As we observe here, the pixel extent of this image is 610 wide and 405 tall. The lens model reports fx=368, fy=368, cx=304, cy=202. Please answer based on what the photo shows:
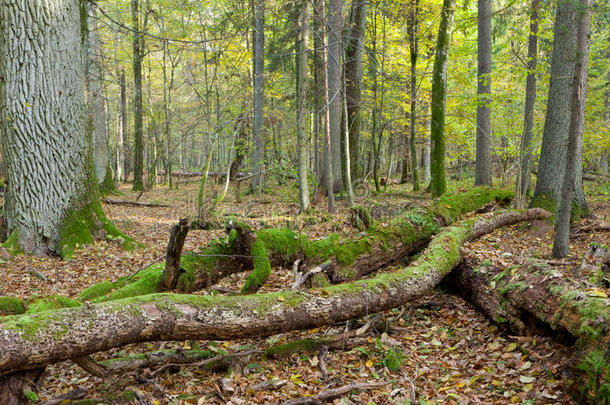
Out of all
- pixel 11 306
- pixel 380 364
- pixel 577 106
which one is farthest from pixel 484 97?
pixel 11 306

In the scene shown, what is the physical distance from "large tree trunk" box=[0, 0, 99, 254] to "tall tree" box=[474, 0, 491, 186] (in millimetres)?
10672

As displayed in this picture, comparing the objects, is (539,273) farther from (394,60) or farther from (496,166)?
(496,166)

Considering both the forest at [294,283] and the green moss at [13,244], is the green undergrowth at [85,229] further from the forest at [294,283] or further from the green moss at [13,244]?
the green moss at [13,244]

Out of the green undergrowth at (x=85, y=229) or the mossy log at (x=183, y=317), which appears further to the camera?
the green undergrowth at (x=85, y=229)

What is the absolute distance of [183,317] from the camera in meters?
3.34

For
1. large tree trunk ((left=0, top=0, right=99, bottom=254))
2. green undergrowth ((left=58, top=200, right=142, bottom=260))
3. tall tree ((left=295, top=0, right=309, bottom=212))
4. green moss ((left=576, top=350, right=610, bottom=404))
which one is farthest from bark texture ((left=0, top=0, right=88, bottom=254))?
green moss ((left=576, top=350, right=610, bottom=404))

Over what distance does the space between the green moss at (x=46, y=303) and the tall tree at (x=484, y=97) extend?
37.6ft

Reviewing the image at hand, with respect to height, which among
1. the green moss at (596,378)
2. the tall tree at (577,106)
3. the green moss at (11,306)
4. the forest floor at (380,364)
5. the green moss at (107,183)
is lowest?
the forest floor at (380,364)

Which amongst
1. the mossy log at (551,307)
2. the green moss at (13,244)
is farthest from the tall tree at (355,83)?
the green moss at (13,244)

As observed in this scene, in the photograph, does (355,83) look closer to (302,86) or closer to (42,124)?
(302,86)

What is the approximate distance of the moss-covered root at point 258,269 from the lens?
4.91 m

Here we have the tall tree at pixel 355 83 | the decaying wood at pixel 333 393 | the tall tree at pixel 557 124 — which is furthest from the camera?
the tall tree at pixel 355 83

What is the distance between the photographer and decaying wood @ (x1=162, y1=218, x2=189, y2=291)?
413 centimetres

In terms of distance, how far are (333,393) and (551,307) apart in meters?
2.30
